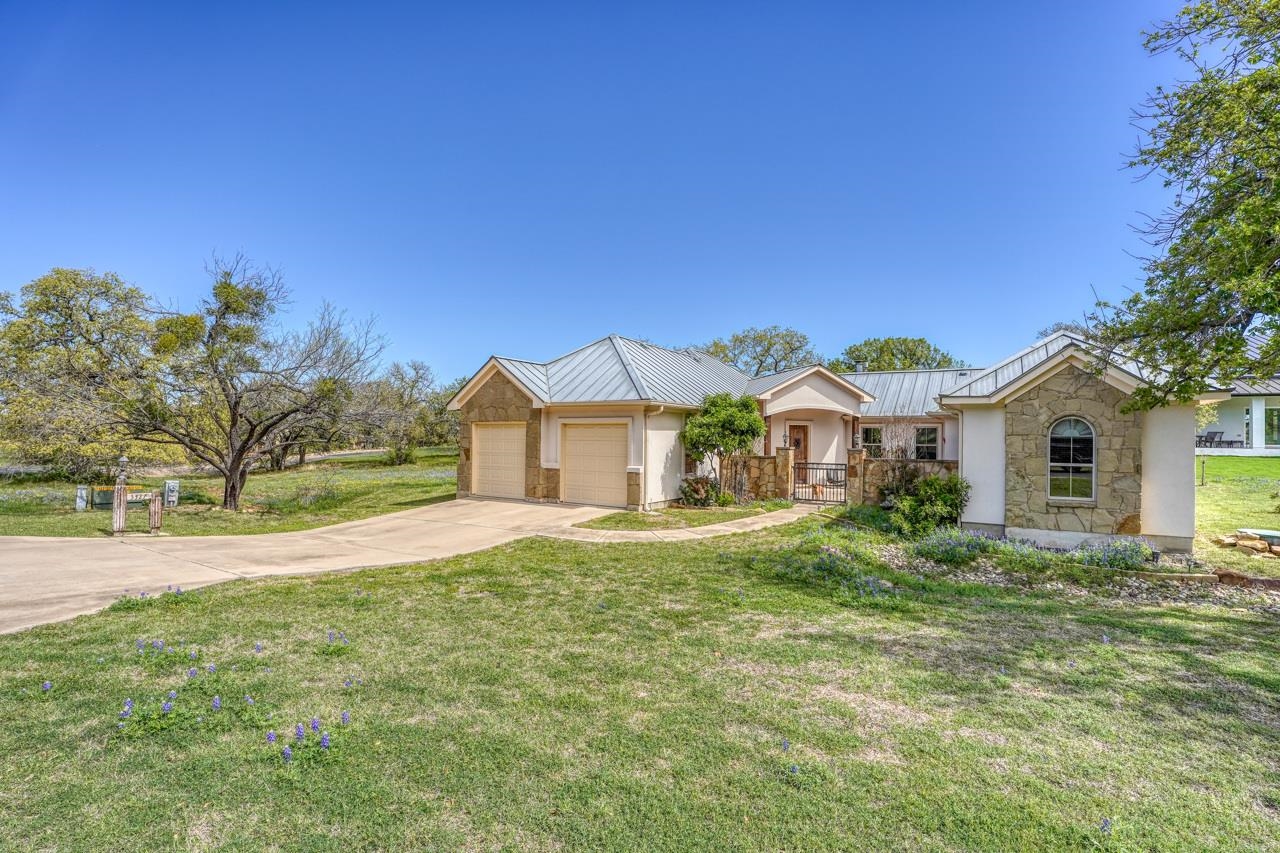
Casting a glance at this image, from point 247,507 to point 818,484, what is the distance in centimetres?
1721

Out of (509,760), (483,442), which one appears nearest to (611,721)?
(509,760)

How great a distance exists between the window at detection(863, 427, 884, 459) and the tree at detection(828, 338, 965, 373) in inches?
928

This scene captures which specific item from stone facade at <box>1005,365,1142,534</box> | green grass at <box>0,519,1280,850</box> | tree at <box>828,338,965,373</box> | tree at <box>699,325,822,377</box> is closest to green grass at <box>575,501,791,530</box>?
stone facade at <box>1005,365,1142,534</box>

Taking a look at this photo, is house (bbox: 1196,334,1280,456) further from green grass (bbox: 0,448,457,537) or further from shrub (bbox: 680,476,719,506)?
green grass (bbox: 0,448,457,537)

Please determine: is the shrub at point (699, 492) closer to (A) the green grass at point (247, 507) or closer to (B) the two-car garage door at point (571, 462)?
(B) the two-car garage door at point (571, 462)

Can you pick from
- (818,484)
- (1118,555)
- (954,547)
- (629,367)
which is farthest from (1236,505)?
(629,367)

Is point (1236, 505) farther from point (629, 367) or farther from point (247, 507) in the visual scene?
point (247, 507)

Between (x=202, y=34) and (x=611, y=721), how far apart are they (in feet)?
50.2

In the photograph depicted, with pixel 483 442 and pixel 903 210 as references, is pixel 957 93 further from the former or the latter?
pixel 483 442

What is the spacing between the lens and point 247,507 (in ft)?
52.3

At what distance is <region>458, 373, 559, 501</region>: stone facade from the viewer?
53.5 feet

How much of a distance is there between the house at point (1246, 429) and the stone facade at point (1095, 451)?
2477 cm

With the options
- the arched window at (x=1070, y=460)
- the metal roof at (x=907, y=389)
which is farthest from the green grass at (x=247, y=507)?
the metal roof at (x=907, y=389)

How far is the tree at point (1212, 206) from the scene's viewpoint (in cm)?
730
